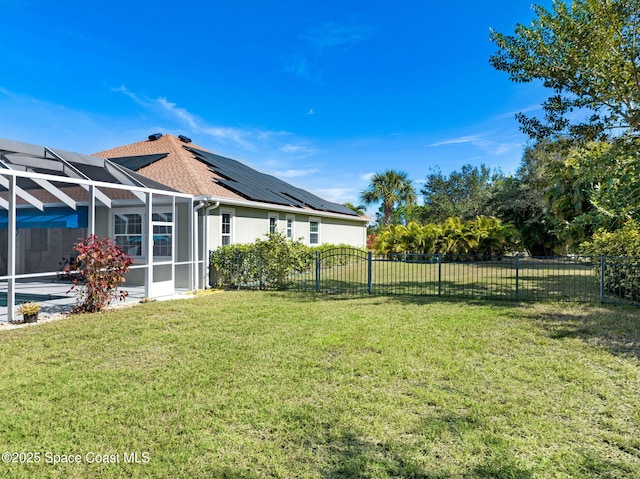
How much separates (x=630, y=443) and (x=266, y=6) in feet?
57.0

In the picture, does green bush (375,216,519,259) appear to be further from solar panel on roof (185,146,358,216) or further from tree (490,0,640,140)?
tree (490,0,640,140)

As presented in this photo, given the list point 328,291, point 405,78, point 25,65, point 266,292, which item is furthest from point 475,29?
point 25,65

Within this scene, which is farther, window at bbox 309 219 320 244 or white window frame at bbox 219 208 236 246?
window at bbox 309 219 320 244

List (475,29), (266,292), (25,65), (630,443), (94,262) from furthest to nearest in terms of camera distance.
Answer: (25,65) < (475,29) < (266,292) < (94,262) < (630,443)

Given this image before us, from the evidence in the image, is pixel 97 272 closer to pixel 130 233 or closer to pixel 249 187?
pixel 130 233

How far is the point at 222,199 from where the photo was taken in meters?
12.0

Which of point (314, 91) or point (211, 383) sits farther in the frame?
point (314, 91)

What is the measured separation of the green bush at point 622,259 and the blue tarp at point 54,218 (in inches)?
599

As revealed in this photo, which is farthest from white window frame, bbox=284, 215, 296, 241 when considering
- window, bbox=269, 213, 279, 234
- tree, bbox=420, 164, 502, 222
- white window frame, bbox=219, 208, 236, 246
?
tree, bbox=420, 164, 502, 222

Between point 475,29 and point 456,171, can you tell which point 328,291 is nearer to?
point 475,29

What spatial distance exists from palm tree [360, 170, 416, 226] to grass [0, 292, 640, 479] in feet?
100

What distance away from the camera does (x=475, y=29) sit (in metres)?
14.6

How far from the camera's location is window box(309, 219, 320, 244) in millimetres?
18969

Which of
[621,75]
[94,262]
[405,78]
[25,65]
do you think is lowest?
[94,262]
